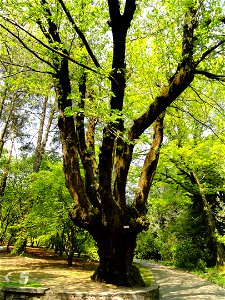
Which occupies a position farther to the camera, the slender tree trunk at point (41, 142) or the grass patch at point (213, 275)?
the slender tree trunk at point (41, 142)

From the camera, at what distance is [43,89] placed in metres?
7.84

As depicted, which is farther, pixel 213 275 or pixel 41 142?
pixel 41 142

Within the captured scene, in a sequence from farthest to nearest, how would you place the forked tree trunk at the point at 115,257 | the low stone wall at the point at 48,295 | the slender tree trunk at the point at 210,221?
the slender tree trunk at the point at 210,221 < the forked tree trunk at the point at 115,257 < the low stone wall at the point at 48,295

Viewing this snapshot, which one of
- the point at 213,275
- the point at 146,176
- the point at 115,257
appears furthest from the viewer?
the point at 213,275

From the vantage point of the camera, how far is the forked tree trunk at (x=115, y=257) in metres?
7.10

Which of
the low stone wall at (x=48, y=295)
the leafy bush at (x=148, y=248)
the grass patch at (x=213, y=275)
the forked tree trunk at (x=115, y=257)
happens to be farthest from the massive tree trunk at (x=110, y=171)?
the leafy bush at (x=148, y=248)

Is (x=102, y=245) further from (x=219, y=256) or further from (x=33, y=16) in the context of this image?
(x=219, y=256)

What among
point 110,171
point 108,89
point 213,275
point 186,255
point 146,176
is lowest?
point 213,275

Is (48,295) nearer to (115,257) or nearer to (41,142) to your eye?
(115,257)

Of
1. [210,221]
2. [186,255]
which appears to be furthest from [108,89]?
[186,255]

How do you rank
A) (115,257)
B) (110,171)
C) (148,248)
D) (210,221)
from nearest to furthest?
(110,171) → (115,257) → (210,221) → (148,248)

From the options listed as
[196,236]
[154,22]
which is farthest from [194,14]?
[196,236]

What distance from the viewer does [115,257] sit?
715 centimetres

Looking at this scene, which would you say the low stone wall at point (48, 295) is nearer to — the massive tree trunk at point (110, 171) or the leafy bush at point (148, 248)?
the massive tree trunk at point (110, 171)
